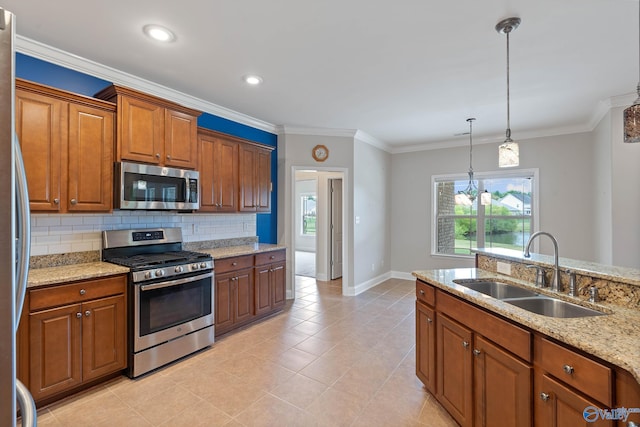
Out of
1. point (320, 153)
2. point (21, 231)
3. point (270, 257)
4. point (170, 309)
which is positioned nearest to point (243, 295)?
point (270, 257)

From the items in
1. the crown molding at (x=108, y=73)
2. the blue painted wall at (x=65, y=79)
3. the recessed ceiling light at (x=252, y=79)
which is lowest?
the blue painted wall at (x=65, y=79)

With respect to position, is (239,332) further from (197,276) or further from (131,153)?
(131,153)

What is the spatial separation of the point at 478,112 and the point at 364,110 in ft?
5.05

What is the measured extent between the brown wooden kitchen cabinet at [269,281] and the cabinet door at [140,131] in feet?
5.44

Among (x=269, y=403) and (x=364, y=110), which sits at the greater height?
(x=364, y=110)

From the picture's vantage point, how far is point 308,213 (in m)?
10.8

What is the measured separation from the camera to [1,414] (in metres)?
0.73

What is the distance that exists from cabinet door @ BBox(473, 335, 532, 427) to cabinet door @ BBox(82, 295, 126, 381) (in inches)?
104

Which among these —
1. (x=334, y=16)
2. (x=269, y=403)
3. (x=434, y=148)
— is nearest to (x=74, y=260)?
A: (x=269, y=403)

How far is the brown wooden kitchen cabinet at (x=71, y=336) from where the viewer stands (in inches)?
80.9

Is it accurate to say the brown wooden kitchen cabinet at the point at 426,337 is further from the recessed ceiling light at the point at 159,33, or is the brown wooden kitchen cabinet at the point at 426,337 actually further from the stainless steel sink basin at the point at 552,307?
the recessed ceiling light at the point at 159,33

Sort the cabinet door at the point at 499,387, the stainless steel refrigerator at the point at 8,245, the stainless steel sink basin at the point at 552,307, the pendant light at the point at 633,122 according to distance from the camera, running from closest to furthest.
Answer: the stainless steel refrigerator at the point at 8,245 < the cabinet door at the point at 499,387 < the pendant light at the point at 633,122 < the stainless steel sink basin at the point at 552,307

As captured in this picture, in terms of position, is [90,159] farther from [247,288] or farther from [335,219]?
[335,219]

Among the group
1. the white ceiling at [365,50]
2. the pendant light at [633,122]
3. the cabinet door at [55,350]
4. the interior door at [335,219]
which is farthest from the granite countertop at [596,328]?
the interior door at [335,219]
